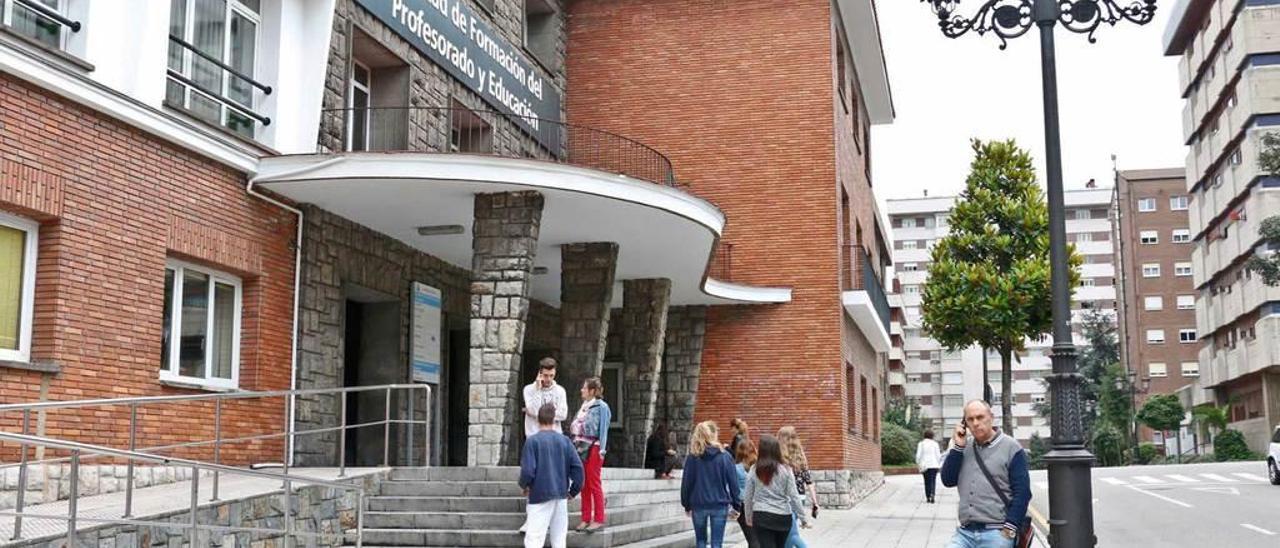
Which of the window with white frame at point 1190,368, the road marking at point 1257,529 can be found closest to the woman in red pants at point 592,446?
the road marking at point 1257,529

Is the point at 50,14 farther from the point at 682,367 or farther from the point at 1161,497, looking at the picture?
the point at 1161,497

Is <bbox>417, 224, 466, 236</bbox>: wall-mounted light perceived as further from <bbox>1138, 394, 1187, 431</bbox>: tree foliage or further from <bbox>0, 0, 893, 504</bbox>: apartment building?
<bbox>1138, 394, 1187, 431</bbox>: tree foliage

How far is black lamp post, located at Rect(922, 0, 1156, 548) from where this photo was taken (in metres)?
7.39

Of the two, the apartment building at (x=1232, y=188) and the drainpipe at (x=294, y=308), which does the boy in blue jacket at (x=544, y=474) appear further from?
the apartment building at (x=1232, y=188)

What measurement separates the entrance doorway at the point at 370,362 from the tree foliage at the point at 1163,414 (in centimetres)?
4874

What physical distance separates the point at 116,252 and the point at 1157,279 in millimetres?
76976

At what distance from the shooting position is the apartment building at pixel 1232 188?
48469 mm

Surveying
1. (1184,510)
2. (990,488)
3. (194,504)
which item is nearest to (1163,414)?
(1184,510)

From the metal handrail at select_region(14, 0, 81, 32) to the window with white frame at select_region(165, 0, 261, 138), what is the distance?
3.98 ft

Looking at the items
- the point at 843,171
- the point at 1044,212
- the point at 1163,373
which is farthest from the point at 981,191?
the point at 1163,373

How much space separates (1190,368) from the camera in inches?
3000

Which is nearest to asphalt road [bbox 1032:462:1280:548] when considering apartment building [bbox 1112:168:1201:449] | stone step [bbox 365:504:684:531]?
stone step [bbox 365:504:684:531]

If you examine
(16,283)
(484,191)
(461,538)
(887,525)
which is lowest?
(887,525)

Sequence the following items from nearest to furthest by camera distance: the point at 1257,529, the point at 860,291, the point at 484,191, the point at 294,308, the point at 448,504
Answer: the point at 448,504 < the point at 294,308 < the point at 484,191 < the point at 1257,529 < the point at 860,291
